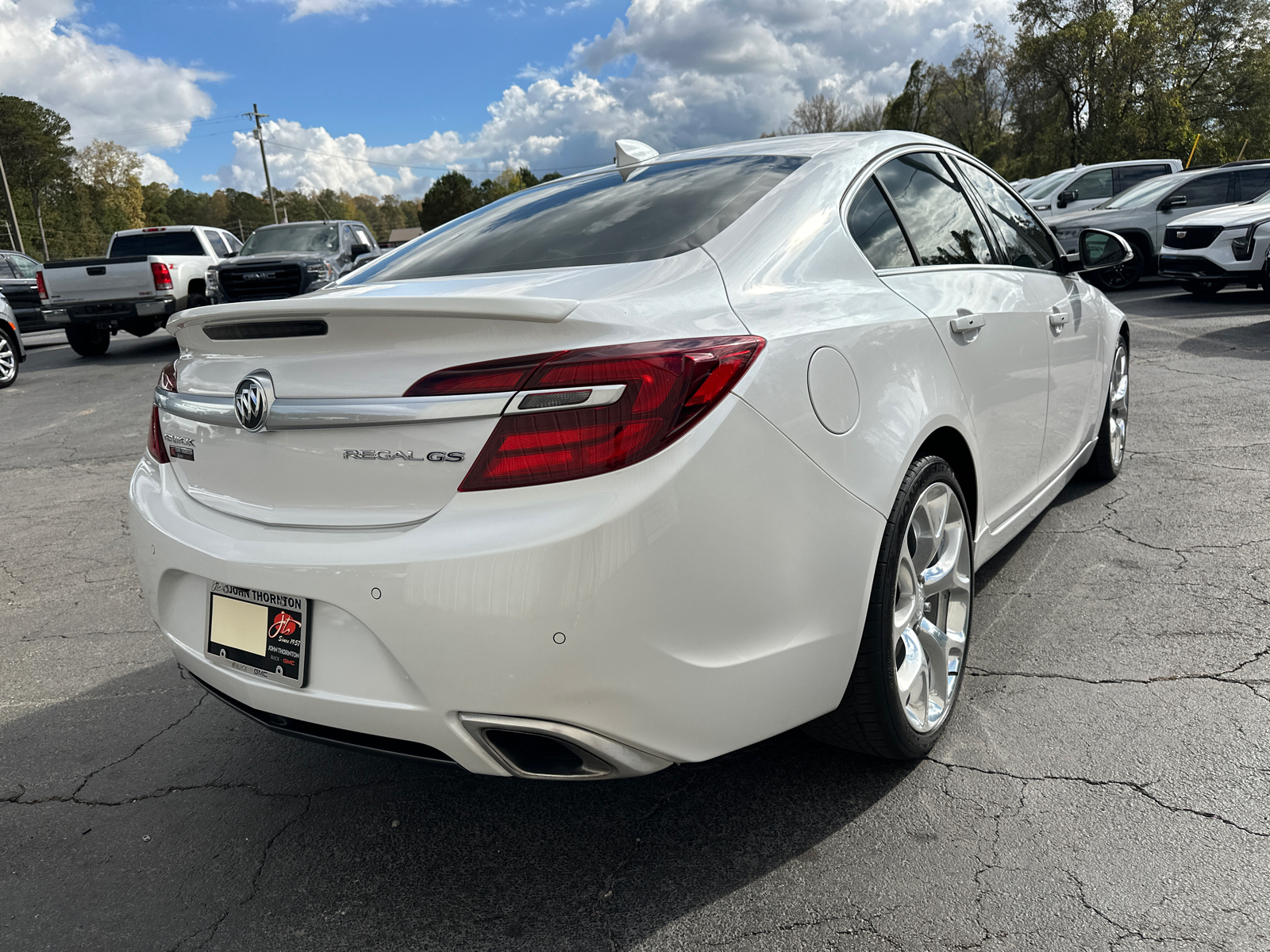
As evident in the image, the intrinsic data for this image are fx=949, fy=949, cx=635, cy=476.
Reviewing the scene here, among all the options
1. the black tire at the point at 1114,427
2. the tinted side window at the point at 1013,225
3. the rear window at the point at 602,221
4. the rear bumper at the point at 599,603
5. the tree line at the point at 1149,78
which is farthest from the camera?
the tree line at the point at 1149,78

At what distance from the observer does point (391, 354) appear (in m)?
1.89

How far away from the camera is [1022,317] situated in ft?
10.3

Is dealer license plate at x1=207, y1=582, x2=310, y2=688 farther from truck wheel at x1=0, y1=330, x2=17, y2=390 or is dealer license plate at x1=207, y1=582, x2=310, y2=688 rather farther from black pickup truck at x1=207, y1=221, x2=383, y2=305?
truck wheel at x1=0, y1=330, x2=17, y2=390

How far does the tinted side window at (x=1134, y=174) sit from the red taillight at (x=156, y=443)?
60.7ft

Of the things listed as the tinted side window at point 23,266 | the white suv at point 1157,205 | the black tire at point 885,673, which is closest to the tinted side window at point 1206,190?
the white suv at point 1157,205

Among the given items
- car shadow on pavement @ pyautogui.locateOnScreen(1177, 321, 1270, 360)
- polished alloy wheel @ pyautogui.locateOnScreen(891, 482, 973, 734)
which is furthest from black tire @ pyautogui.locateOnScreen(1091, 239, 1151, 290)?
polished alloy wheel @ pyautogui.locateOnScreen(891, 482, 973, 734)

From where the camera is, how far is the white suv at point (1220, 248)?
11.1 meters

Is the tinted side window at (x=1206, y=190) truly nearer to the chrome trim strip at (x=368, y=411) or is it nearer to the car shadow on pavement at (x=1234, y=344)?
the car shadow on pavement at (x=1234, y=344)

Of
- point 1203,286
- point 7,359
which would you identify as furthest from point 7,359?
point 1203,286

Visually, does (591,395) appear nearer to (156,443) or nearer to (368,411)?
(368,411)

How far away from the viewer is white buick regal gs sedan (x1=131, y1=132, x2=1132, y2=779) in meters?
1.74

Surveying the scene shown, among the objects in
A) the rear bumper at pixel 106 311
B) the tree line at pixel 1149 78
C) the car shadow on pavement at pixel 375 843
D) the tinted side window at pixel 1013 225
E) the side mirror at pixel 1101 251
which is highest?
the tree line at pixel 1149 78

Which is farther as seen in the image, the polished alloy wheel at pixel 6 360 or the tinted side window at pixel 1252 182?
the tinted side window at pixel 1252 182

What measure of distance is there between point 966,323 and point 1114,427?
8.13 feet
